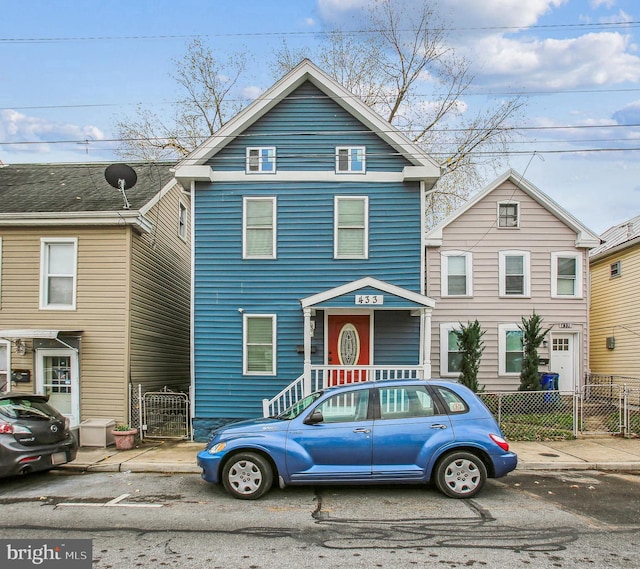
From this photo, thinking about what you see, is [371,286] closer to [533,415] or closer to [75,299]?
[533,415]

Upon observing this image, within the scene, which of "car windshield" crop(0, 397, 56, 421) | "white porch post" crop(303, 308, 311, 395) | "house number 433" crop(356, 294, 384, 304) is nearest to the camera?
"car windshield" crop(0, 397, 56, 421)

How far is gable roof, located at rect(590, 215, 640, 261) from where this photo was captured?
57.1ft

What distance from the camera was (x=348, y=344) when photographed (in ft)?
43.6

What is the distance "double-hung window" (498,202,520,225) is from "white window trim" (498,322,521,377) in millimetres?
2824

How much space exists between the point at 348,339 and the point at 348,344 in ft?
0.38

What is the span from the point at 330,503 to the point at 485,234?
35.8 ft

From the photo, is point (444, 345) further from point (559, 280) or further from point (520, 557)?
point (520, 557)

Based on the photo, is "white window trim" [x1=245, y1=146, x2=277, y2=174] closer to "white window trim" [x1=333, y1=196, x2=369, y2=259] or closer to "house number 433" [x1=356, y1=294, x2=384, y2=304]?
"white window trim" [x1=333, y1=196, x2=369, y2=259]

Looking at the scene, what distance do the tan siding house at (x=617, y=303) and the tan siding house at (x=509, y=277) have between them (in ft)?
7.19

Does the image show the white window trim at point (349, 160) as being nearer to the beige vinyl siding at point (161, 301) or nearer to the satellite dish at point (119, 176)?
the beige vinyl siding at point (161, 301)

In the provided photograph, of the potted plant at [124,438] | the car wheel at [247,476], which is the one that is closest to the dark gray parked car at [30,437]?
the potted plant at [124,438]

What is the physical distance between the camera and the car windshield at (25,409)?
8461 millimetres

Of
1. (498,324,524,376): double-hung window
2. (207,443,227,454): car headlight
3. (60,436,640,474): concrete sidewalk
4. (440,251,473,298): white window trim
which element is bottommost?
(60,436,640,474): concrete sidewalk

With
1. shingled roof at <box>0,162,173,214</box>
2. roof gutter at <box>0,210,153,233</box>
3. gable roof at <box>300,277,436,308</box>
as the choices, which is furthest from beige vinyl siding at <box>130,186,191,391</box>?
gable roof at <box>300,277,436,308</box>
